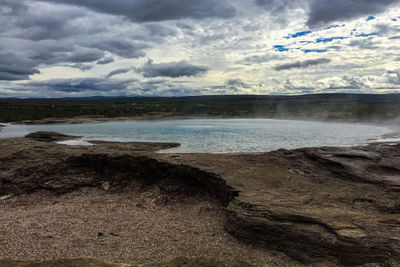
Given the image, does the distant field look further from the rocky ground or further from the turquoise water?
the rocky ground

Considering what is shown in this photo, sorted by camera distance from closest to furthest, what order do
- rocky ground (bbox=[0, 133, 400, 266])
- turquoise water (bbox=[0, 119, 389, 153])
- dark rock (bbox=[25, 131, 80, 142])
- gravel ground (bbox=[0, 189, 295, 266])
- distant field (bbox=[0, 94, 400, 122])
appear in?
rocky ground (bbox=[0, 133, 400, 266]) → gravel ground (bbox=[0, 189, 295, 266]) → turquoise water (bbox=[0, 119, 389, 153]) → dark rock (bbox=[25, 131, 80, 142]) → distant field (bbox=[0, 94, 400, 122])

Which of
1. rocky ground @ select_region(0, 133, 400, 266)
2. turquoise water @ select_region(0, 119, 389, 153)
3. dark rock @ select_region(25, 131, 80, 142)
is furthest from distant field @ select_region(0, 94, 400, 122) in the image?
rocky ground @ select_region(0, 133, 400, 266)

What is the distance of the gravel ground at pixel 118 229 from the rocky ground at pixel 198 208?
3 cm

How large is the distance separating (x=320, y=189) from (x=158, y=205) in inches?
229

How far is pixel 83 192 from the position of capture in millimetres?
11172

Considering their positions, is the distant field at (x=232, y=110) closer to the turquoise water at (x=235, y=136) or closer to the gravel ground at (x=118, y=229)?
the turquoise water at (x=235, y=136)

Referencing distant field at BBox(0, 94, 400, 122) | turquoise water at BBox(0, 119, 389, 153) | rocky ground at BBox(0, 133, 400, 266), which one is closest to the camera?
rocky ground at BBox(0, 133, 400, 266)

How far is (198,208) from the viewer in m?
9.38

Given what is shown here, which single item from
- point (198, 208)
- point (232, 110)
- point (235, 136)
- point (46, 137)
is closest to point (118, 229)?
point (198, 208)

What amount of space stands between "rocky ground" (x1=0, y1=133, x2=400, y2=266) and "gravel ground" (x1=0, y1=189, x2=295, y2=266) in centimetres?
3

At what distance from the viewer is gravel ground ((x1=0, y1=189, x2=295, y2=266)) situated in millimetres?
6465

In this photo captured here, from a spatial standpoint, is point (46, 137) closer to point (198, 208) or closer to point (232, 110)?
point (198, 208)

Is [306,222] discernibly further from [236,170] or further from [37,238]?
[37,238]

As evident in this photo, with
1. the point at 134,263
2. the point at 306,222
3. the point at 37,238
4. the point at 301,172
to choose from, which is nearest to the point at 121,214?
the point at 37,238
